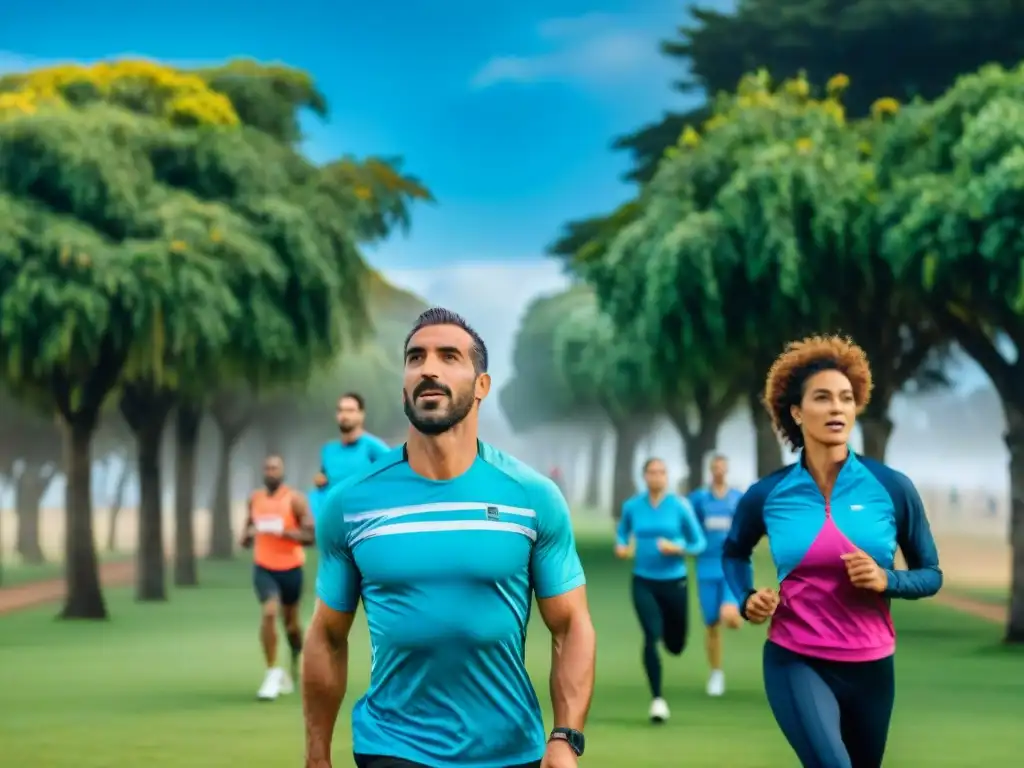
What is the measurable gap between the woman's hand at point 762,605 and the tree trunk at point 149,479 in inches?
955

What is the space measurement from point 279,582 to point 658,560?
315 centimetres

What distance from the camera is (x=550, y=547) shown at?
196 inches

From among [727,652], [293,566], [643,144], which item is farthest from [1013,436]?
[643,144]

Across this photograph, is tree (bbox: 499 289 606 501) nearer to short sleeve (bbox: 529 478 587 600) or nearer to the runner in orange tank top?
the runner in orange tank top

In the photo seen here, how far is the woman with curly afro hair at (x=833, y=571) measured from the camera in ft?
21.8

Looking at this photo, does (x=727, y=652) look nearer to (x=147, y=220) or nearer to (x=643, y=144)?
(x=147, y=220)

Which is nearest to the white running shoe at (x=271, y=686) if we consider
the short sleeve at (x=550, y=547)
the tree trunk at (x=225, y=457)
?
the short sleeve at (x=550, y=547)

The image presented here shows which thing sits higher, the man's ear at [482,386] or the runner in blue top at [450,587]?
the man's ear at [482,386]

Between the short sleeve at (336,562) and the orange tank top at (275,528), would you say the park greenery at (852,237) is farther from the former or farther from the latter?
the short sleeve at (336,562)

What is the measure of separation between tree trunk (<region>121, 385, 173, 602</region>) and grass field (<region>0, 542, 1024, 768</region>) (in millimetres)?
4854

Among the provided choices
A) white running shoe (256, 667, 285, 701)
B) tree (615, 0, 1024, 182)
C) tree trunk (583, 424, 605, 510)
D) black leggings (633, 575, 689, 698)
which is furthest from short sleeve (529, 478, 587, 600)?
tree trunk (583, 424, 605, 510)

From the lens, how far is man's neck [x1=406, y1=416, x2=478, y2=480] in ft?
16.1

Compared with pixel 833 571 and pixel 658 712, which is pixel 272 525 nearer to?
pixel 658 712

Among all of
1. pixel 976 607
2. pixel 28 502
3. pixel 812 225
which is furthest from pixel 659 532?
pixel 28 502
